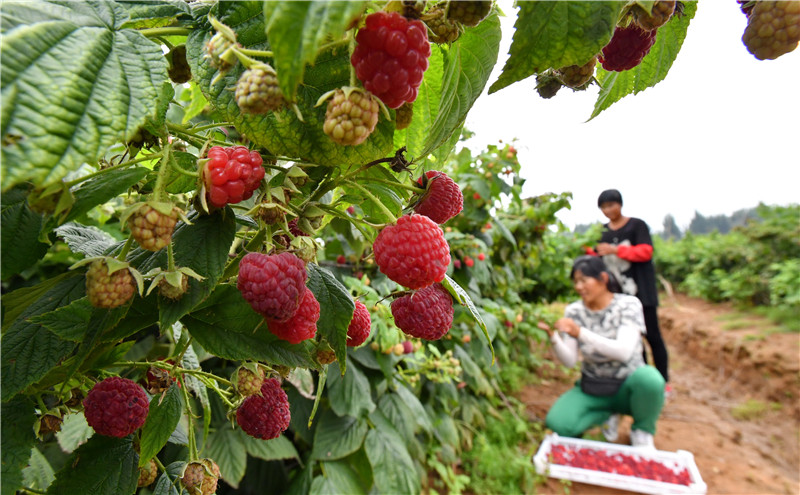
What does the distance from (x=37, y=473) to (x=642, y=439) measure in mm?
3929

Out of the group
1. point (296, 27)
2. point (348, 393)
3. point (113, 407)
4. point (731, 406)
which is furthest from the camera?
point (731, 406)

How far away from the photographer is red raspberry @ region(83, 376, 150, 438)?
484 mm

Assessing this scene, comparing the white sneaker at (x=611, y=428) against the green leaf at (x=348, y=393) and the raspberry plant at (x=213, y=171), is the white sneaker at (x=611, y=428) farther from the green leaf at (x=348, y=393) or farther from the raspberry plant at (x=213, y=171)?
the raspberry plant at (x=213, y=171)

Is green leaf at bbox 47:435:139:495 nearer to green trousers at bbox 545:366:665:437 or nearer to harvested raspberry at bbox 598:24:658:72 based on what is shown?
harvested raspberry at bbox 598:24:658:72

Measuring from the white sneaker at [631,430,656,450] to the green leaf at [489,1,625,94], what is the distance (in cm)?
399

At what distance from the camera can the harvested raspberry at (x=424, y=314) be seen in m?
0.49

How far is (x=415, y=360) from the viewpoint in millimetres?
1874

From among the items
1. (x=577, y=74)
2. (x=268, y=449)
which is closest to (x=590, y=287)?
(x=268, y=449)

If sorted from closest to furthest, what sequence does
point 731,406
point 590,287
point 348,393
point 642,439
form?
point 348,393, point 642,439, point 590,287, point 731,406

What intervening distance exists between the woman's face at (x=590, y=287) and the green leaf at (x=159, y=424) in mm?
3744

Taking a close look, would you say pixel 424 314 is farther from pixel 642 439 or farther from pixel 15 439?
pixel 642 439

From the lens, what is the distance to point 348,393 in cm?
155

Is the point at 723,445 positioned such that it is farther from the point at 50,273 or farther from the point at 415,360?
the point at 50,273

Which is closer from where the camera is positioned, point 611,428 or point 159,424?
point 159,424
